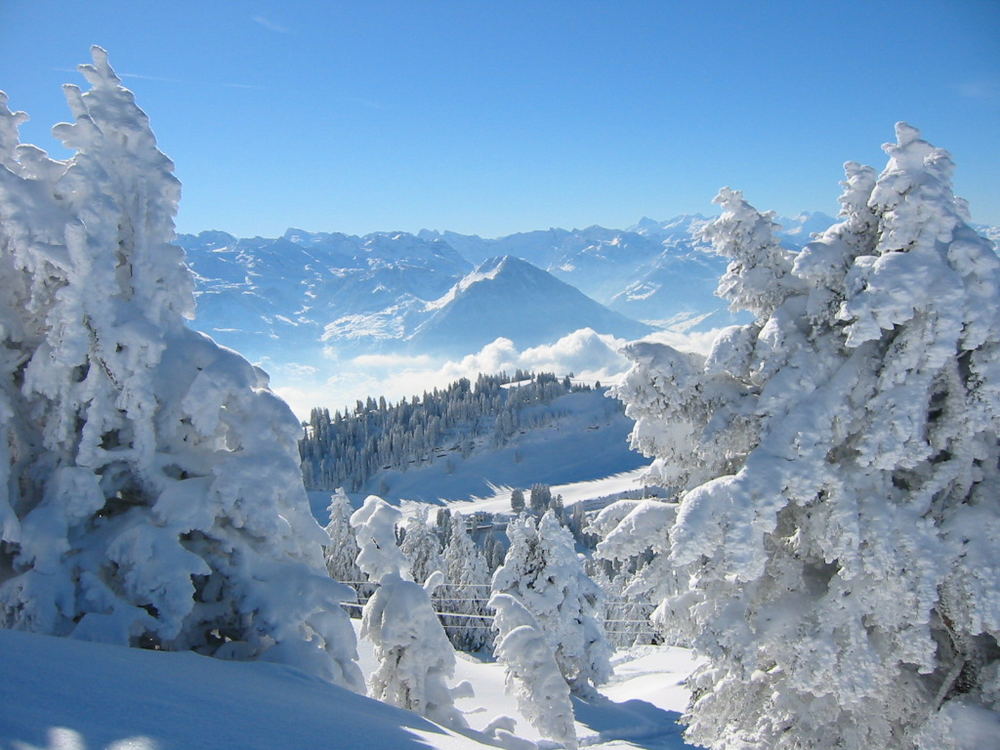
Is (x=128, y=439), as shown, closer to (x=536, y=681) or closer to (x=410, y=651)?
(x=410, y=651)

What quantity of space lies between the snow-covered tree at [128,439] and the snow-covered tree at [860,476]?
6987mm

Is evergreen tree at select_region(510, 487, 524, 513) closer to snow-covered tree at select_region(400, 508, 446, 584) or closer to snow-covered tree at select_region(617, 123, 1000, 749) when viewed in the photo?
snow-covered tree at select_region(400, 508, 446, 584)

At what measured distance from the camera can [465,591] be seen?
58.4 meters

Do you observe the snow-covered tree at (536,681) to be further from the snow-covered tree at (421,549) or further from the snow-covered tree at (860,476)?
the snow-covered tree at (421,549)

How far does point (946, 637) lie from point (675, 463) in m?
4.62

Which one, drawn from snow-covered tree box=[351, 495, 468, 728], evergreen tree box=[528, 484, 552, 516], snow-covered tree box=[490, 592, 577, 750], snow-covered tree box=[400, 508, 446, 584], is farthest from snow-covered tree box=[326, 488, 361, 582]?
evergreen tree box=[528, 484, 552, 516]

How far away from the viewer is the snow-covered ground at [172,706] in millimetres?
6902

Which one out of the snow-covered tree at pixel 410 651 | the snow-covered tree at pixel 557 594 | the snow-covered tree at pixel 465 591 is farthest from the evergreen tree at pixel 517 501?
the snow-covered tree at pixel 410 651

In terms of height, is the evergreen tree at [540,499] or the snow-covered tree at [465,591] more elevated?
the evergreen tree at [540,499]

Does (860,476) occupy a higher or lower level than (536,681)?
higher

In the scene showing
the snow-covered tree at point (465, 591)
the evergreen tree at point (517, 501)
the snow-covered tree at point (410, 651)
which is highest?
the evergreen tree at point (517, 501)

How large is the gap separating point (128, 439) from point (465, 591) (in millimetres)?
48617

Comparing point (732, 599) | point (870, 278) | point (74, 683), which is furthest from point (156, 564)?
point (870, 278)

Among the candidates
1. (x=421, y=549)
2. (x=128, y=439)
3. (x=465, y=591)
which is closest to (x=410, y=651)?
(x=128, y=439)
